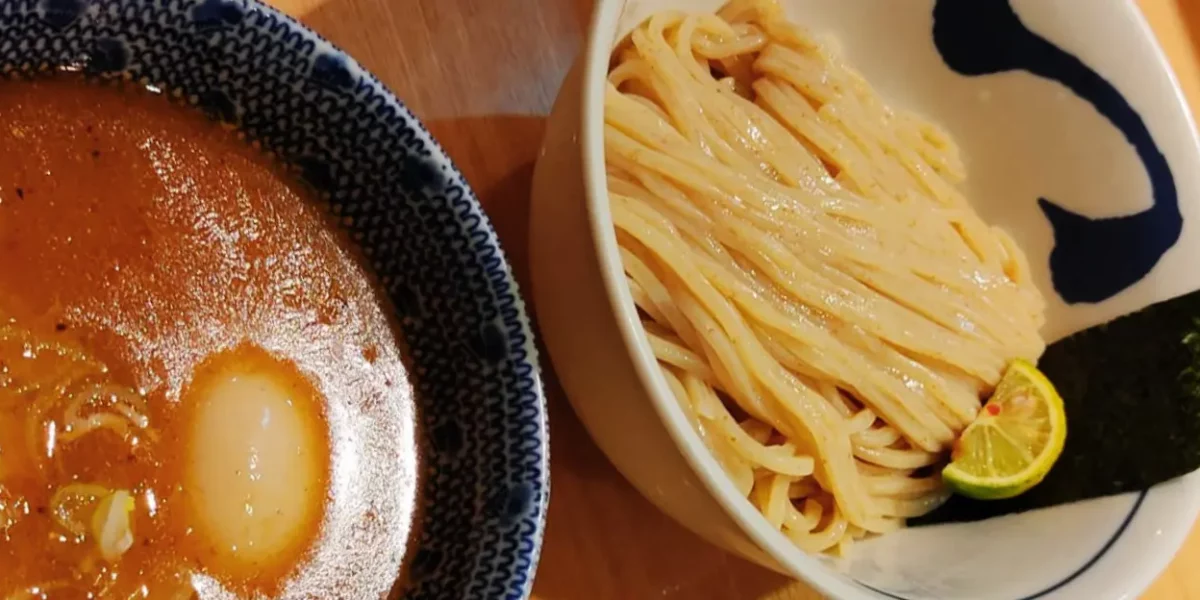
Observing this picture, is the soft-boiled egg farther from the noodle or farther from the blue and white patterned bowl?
the noodle

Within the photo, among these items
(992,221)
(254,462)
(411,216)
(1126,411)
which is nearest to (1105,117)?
(992,221)

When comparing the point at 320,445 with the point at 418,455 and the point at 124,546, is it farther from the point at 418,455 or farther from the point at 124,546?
the point at 124,546

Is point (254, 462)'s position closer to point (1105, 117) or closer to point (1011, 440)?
point (1011, 440)

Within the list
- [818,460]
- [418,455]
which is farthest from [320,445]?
[818,460]

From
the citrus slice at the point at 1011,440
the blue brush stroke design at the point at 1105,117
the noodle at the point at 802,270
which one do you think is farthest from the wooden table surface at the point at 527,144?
the blue brush stroke design at the point at 1105,117

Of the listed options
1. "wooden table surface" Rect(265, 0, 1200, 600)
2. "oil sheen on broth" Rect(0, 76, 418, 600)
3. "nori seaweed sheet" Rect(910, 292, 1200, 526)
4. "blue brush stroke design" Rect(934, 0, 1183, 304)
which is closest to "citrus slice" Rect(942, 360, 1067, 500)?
"nori seaweed sheet" Rect(910, 292, 1200, 526)

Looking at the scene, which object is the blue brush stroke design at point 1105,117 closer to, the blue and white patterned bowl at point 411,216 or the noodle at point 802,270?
the noodle at point 802,270
